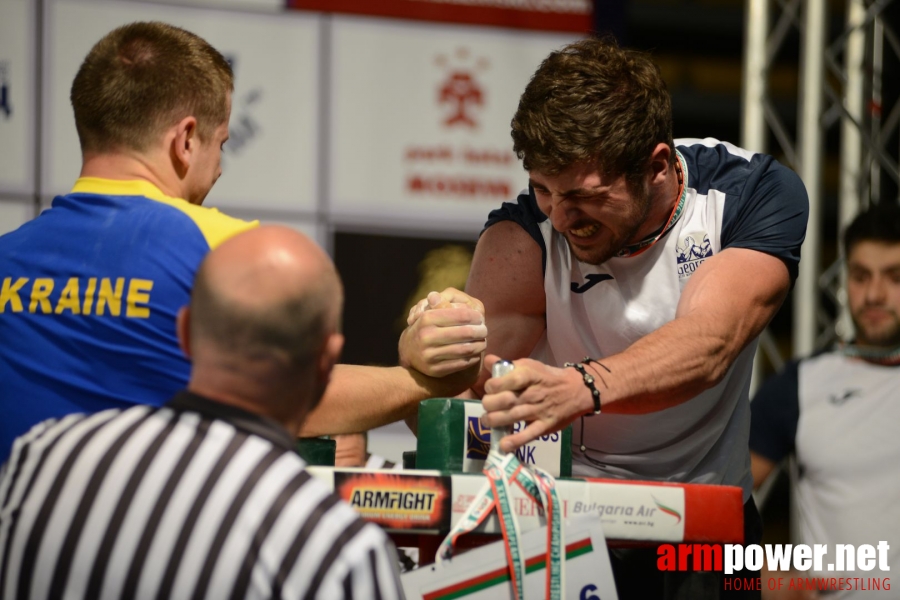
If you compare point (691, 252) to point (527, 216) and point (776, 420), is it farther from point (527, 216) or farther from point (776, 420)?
point (776, 420)

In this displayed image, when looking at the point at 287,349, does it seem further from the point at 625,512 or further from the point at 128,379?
the point at 625,512

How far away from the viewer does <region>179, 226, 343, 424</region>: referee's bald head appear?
1.24m

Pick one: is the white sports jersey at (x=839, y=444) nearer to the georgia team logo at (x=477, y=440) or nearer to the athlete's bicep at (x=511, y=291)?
the athlete's bicep at (x=511, y=291)

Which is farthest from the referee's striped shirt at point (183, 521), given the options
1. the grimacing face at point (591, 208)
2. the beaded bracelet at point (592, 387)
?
the grimacing face at point (591, 208)

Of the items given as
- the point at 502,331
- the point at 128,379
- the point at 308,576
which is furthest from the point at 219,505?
the point at 502,331

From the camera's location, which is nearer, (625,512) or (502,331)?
(625,512)

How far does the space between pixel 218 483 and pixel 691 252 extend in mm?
1494

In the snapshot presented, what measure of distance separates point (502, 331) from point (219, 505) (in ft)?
4.54

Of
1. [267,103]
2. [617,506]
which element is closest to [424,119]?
[267,103]

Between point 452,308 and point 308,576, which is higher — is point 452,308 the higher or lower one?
the higher one

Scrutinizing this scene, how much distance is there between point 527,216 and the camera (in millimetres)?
2537

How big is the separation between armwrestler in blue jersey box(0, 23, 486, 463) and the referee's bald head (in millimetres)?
436

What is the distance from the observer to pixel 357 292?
165 inches

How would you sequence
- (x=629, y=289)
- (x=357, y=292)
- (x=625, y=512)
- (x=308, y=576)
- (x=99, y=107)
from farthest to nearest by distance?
(x=357, y=292)
(x=629, y=289)
(x=99, y=107)
(x=625, y=512)
(x=308, y=576)
